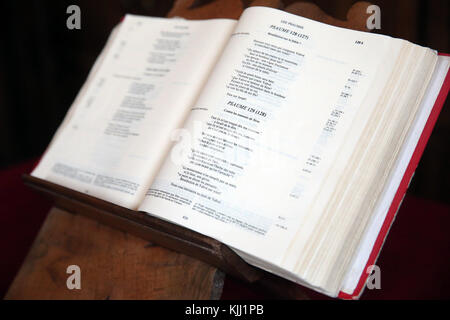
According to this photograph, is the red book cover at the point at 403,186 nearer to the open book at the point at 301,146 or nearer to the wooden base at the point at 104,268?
the open book at the point at 301,146

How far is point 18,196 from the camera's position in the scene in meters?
1.34

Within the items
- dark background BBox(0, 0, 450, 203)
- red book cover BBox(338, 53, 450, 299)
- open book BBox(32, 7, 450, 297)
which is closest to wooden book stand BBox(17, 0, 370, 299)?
open book BBox(32, 7, 450, 297)

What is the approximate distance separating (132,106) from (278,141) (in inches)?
14.6

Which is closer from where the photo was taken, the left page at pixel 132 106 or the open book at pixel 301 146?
the open book at pixel 301 146

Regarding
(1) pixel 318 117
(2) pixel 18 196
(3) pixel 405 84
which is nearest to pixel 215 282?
(1) pixel 318 117

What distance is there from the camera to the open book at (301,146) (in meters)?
0.72

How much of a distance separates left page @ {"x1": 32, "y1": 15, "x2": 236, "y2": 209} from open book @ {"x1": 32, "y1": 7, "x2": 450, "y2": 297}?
68mm

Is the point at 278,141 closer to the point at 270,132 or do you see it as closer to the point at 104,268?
the point at 270,132

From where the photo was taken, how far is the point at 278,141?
0.75 meters

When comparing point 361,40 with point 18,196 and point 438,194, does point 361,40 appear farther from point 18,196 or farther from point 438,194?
point 438,194

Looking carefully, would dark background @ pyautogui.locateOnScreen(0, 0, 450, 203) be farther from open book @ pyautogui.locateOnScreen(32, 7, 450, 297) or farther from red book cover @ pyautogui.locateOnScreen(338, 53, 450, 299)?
red book cover @ pyautogui.locateOnScreen(338, 53, 450, 299)

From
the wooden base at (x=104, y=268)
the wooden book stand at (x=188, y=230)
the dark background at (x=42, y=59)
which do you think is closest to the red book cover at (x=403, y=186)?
the wooden book stand at (x=188, y=230)

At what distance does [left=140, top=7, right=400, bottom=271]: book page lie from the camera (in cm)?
73
